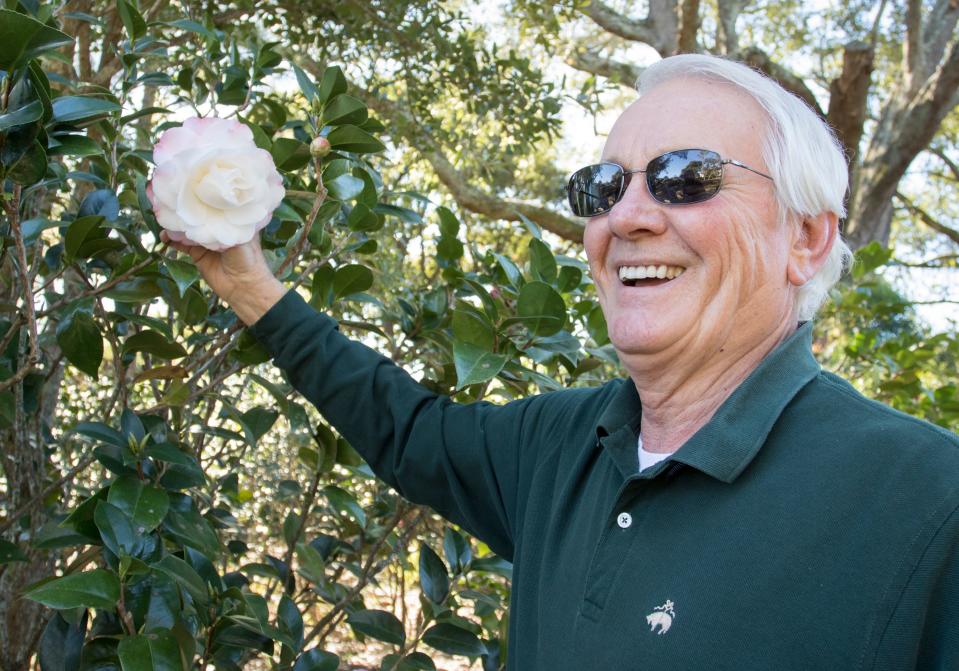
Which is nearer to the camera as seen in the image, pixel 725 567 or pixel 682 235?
pixel 725 567

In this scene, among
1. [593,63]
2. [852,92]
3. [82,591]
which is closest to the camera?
[82,591]

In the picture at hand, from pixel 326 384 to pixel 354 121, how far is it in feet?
1.80

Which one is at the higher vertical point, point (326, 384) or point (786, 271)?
point (786, 271)

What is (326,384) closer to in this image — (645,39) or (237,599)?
(237,599)

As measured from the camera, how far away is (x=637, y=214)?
1.76m

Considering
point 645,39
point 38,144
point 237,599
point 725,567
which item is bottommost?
point 237,599

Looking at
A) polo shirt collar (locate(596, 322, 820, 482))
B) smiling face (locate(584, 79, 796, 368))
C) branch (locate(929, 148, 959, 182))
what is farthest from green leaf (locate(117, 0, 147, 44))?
branch (locate(929, 148, 959, 182))

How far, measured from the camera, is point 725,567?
1.42 m

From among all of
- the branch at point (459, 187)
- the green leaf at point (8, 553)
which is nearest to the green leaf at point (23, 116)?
the green leaf at point (8, 553)

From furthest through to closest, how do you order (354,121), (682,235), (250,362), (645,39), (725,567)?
(645,39) → (250,362) → (354,121) → (682,235) → (725,567)

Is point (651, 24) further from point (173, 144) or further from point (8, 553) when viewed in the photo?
point (8, 553)

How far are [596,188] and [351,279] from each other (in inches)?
24.0

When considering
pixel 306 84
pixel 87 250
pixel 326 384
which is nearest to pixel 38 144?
pixel 87 250

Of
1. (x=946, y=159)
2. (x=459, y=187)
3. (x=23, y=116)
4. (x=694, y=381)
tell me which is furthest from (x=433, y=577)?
(x=946, y=159)
